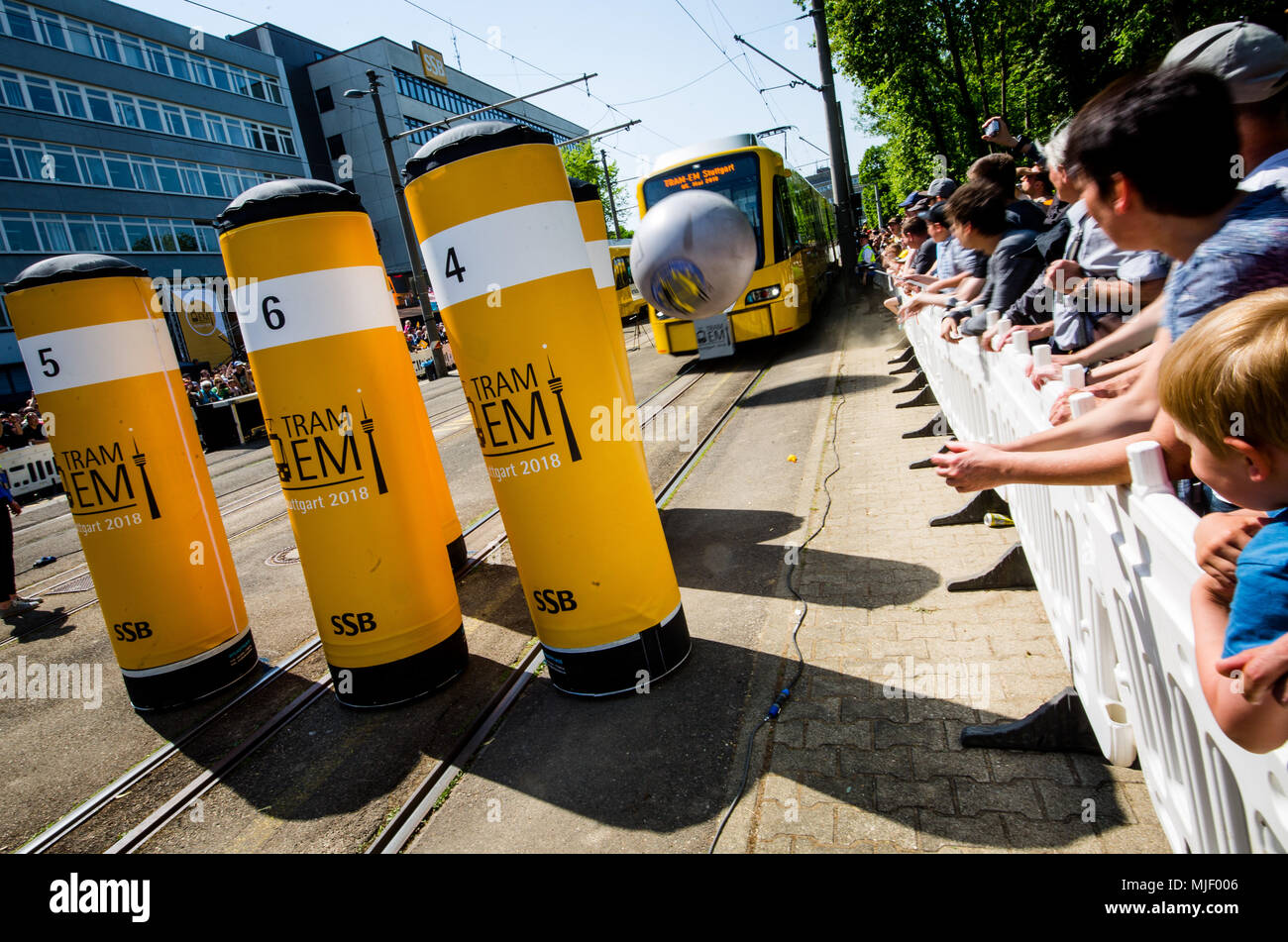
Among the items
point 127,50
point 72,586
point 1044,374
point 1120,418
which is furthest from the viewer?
point 127,50

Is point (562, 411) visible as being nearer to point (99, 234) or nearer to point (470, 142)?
point (470, 142)

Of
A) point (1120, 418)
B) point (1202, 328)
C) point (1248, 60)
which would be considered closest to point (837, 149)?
point (1248, 60)

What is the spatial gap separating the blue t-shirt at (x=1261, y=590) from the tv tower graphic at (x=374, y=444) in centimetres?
396

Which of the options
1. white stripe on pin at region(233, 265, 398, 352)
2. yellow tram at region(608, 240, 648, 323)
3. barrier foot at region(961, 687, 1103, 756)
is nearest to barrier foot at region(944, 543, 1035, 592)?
barrier foot at region(961, 687, 1103, 756)

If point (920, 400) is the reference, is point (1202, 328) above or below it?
above

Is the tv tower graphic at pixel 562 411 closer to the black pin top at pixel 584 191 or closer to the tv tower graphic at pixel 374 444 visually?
the tv tower graphic at pixel 374 444

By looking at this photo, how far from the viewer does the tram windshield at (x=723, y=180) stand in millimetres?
13523

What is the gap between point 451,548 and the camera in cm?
670

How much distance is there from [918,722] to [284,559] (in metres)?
6.84

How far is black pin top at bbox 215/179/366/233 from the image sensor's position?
404cm

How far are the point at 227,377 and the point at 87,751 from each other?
22.2 meters

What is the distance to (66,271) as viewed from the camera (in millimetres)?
4605
